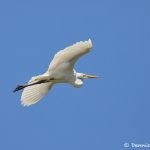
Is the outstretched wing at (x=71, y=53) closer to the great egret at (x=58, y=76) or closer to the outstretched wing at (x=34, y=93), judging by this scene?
the great egret at (x=58, y=76)

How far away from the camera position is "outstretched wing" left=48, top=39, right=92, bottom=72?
19.9 m

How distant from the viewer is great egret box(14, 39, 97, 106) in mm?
20078

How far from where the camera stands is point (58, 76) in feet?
69.8

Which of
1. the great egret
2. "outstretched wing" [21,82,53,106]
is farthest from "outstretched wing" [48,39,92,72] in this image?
"outstretched wing" [21,82,53,106]

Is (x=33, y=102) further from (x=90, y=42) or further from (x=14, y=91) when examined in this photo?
(x=90, y=42)

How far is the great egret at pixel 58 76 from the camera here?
2008 centimetres

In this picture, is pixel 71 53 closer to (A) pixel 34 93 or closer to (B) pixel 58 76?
(B) pixel 58 76

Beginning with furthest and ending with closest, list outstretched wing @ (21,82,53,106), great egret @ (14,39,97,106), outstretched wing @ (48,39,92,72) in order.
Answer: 1. outstretched wing @ (21,82,53,106)
2. great egret @ (14,39,97,106)
3. outstretched wing @ (48,39,92,72)

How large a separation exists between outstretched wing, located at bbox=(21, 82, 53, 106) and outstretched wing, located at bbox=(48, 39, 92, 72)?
1.63 metres

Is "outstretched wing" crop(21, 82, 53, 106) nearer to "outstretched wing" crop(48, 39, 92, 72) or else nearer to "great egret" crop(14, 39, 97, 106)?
"great egret" crop(14, 39, 97, 106)

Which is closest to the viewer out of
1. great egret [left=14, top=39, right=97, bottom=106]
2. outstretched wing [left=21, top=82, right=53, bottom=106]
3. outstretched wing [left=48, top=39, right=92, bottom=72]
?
outstretched wing [left=48, top=39, right=92, bottom=72]

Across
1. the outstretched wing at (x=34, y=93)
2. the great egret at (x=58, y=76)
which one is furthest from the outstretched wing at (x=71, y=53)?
the outstretched wing at (x=34, y=93)

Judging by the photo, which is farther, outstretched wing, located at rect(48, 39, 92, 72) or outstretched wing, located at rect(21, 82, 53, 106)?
outstretched wing, located at rect(21, 82, 53, 106)

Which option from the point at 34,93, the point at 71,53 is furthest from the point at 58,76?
the point at 34,93
